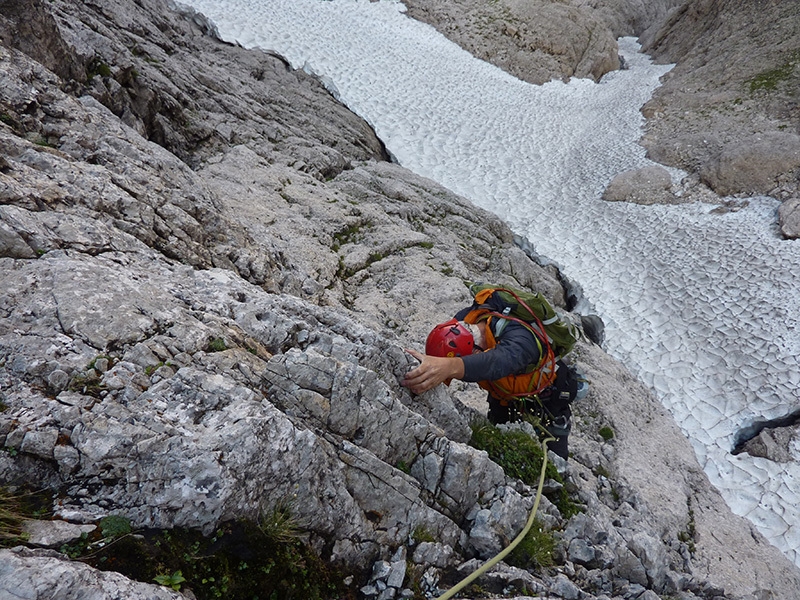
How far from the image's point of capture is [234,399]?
3.15 meters

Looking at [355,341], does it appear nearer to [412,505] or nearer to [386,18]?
[412,505]

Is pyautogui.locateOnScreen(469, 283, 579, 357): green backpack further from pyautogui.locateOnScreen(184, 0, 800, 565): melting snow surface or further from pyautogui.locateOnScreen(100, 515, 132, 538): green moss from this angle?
pyautogui.locateOnScreen(184, 0, 800, 565): melting snow surface

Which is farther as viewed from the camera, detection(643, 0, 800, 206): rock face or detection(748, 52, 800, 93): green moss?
detection(748, 52, 800, 93): green moss

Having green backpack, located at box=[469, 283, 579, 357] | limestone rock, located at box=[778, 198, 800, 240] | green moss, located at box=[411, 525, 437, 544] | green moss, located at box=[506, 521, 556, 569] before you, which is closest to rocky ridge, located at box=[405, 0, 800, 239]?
limestone rock, located at box=[778, 198, 800, 240]

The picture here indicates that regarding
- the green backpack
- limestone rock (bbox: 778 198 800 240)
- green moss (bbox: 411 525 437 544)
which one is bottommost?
green moss (bbox: 411 525 437 544)

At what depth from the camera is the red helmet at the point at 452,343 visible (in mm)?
4707

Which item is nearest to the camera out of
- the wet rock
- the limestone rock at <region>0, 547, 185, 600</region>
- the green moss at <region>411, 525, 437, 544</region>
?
the limestone rock at <region>0, 547, 185, 600</region>

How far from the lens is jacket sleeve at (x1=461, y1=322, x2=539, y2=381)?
445cm

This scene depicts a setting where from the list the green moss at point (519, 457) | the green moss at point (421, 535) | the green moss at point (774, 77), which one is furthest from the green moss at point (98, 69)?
the green moss at point (774, 77)

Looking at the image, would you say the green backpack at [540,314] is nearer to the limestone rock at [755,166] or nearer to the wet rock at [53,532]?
the wet rock at [53,532]

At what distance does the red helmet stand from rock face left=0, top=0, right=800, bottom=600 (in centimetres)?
36

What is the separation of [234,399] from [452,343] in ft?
7.76

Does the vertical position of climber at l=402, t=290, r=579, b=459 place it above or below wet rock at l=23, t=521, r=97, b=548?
above

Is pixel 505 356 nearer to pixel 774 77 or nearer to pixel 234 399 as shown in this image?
pixel 234 399
